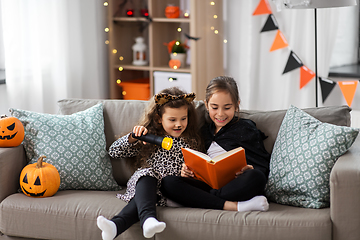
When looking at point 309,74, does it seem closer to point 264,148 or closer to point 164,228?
point 264,148

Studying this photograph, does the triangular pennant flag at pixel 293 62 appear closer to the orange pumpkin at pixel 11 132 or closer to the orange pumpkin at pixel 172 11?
the orange pumpkin at pixel 172 11

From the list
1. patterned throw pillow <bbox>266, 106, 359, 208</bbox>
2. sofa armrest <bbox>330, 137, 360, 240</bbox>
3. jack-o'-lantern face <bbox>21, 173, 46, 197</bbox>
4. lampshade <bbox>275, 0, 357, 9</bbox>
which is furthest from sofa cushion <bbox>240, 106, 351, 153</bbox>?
jack-o'-lantern face <bbox>21, 173, 46, 197</bbox>

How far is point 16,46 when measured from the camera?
279 cm

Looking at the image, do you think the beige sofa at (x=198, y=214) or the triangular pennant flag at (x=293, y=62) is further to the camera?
the triangular pennant flag at (x=293, y=62)

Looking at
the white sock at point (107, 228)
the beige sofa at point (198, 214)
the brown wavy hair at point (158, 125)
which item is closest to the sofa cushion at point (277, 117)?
the beige sofa at point (198, 214)

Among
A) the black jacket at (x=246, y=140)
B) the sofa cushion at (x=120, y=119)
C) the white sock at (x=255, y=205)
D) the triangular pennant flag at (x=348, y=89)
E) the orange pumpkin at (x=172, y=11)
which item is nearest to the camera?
the white sock at (x=255, y=205)

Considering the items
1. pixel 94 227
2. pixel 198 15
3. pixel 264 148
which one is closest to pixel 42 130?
pixel 94 227

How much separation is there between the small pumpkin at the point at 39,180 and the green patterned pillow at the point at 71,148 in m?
0.08

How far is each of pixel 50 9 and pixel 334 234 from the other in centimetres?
239

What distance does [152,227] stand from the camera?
4.99 ft

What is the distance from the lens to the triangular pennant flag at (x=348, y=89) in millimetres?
2969

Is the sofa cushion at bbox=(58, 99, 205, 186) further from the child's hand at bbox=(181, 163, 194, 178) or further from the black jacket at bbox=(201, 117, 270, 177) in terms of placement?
the child's hand at bbox=(181, 163, 194, 178)

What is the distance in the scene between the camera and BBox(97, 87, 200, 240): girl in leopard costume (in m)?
1.80

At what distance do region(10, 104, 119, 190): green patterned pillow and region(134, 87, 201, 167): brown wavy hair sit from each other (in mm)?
179
